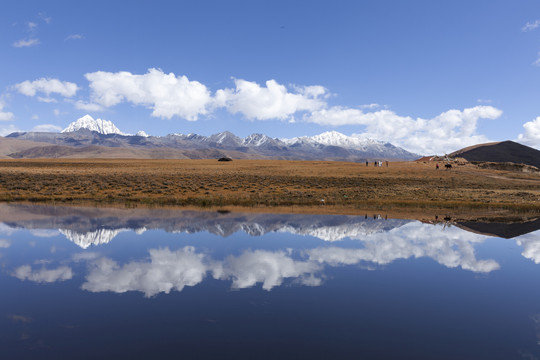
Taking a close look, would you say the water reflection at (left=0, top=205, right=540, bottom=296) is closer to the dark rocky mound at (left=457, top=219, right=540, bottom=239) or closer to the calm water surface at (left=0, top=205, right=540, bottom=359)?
the calm water surface at (left=0, top=205, right=540, bottom=359)

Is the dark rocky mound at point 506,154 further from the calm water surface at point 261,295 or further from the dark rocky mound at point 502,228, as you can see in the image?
the calm water surface at point 261,295

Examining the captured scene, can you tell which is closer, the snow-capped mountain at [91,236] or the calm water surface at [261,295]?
the calm water surface at [261,295]

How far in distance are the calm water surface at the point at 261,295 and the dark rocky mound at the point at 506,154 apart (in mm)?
151349

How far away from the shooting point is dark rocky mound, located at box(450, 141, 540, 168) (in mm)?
151125

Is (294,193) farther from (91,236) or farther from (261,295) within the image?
(261,295)

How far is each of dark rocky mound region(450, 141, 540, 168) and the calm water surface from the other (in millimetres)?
151349

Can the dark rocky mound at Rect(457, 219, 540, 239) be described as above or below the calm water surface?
above

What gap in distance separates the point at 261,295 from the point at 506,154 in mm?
179749

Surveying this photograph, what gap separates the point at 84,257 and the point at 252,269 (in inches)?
281

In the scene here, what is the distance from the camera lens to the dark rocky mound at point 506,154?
151125mm

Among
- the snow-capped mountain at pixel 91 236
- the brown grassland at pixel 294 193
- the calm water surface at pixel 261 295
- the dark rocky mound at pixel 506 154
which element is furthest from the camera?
the dark rocky mound at pixel 506 154

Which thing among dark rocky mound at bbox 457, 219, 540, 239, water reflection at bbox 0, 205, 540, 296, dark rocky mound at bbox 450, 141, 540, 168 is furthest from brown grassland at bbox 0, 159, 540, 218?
dark rocky mound at bbox 450, 141, 540, 168

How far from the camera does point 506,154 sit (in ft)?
516

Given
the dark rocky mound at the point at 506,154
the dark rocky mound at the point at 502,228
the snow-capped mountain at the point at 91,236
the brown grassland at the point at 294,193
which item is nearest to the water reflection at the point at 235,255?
the snow-capped mountain at the point at 91,236
